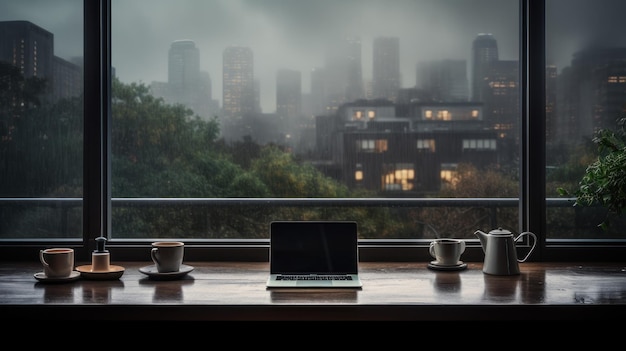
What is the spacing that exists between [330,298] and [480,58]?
2335 mm

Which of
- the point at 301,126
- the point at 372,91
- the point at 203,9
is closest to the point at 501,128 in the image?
the point at 372,91

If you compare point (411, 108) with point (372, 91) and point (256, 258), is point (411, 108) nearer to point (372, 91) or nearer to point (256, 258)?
point (372, 91)

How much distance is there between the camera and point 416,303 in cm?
166

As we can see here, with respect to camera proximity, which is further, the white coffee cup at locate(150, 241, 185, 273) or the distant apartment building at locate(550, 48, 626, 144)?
the distant apartment building at locate(550, 48, 626, 144)

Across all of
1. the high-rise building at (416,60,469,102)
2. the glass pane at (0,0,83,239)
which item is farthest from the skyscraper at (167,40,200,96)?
the high-rise building at (416,60,469,102)

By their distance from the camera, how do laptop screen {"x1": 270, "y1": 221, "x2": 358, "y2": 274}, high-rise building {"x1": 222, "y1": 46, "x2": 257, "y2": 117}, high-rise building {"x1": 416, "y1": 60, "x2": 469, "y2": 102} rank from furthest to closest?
high-rise building {"x1": 416, "y1": 60, "x2": 469, "y2": 102}
high-rise building {"x1": 222, "y1": 46, "x2": 257, "y2": 117}
laptop screen {"x1": 270, "y1": 221, "x2": 358, "y2": 274}

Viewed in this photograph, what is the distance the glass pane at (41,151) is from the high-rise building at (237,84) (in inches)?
47.4

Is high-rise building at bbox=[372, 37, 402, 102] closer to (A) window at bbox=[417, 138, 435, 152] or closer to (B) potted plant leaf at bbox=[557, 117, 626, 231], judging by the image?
(A) window at bbox=[417, 138, 435, 152]

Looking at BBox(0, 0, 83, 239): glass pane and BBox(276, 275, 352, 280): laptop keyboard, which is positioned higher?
BBox(0, 0, 83, 239): glass pane

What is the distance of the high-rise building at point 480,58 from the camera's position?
3.34m

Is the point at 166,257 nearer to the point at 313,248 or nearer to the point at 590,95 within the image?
the point at 313,248

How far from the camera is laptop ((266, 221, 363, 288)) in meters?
2.07

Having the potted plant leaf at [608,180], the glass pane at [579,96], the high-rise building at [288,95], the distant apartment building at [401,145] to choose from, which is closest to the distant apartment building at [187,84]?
the high-rise building at [288,95]

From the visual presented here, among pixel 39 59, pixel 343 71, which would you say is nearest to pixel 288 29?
pixel 343 71
